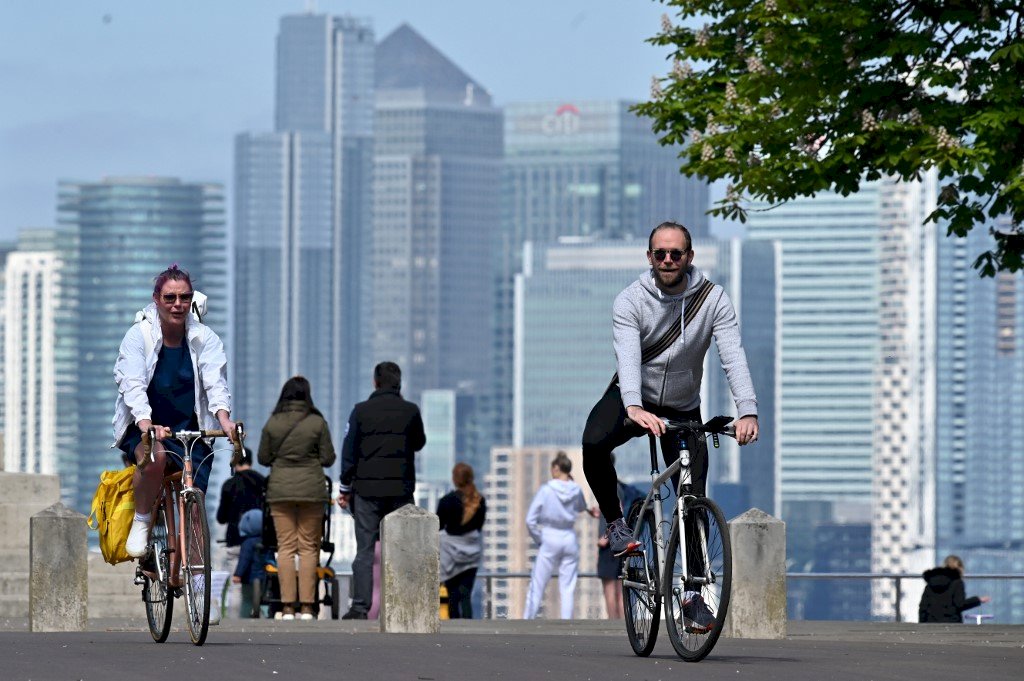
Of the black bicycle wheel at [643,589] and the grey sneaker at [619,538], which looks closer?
the black bicycle wheel at [643,589]

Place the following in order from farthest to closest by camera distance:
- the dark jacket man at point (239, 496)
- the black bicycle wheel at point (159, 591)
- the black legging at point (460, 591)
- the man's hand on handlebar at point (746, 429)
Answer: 1. the black legging at point (460, 591)
2. the dark jacket man at point (239, 496)
3. the black bicycle wheel at point (159, 591)
4. the man's hand on handlebar at point (746, 429)

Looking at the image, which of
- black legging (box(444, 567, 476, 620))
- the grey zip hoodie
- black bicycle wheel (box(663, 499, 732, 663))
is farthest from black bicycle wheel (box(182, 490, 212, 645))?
black legging (box(444, 567, 476, 620))

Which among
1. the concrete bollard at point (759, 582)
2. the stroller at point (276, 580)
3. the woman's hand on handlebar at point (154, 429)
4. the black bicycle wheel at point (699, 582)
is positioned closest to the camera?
the black bicycle wheel at point (699, 582)

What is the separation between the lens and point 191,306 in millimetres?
11867

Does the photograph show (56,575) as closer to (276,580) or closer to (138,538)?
(138,538)

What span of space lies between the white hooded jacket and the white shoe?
1.34 feet

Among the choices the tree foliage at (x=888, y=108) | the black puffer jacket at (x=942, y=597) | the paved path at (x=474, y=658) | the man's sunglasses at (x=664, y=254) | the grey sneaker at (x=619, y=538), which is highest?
the tree foliage at (x=888, y=108)

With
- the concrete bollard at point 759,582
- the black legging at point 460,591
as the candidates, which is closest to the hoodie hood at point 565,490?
the black legging at point 460,591

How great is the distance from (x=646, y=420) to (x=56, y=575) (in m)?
5.92

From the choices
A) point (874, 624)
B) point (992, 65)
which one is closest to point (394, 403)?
point (874, 624)

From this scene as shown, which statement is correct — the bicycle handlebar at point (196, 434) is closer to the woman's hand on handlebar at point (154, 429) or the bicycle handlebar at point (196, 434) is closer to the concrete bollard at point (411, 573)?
the woman's hand on handlebar at point (154, 429)

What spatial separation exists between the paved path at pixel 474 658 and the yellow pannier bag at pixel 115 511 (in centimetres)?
46

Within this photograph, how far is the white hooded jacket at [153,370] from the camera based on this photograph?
1156 centimetres

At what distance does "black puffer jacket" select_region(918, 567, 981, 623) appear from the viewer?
21.6 m
